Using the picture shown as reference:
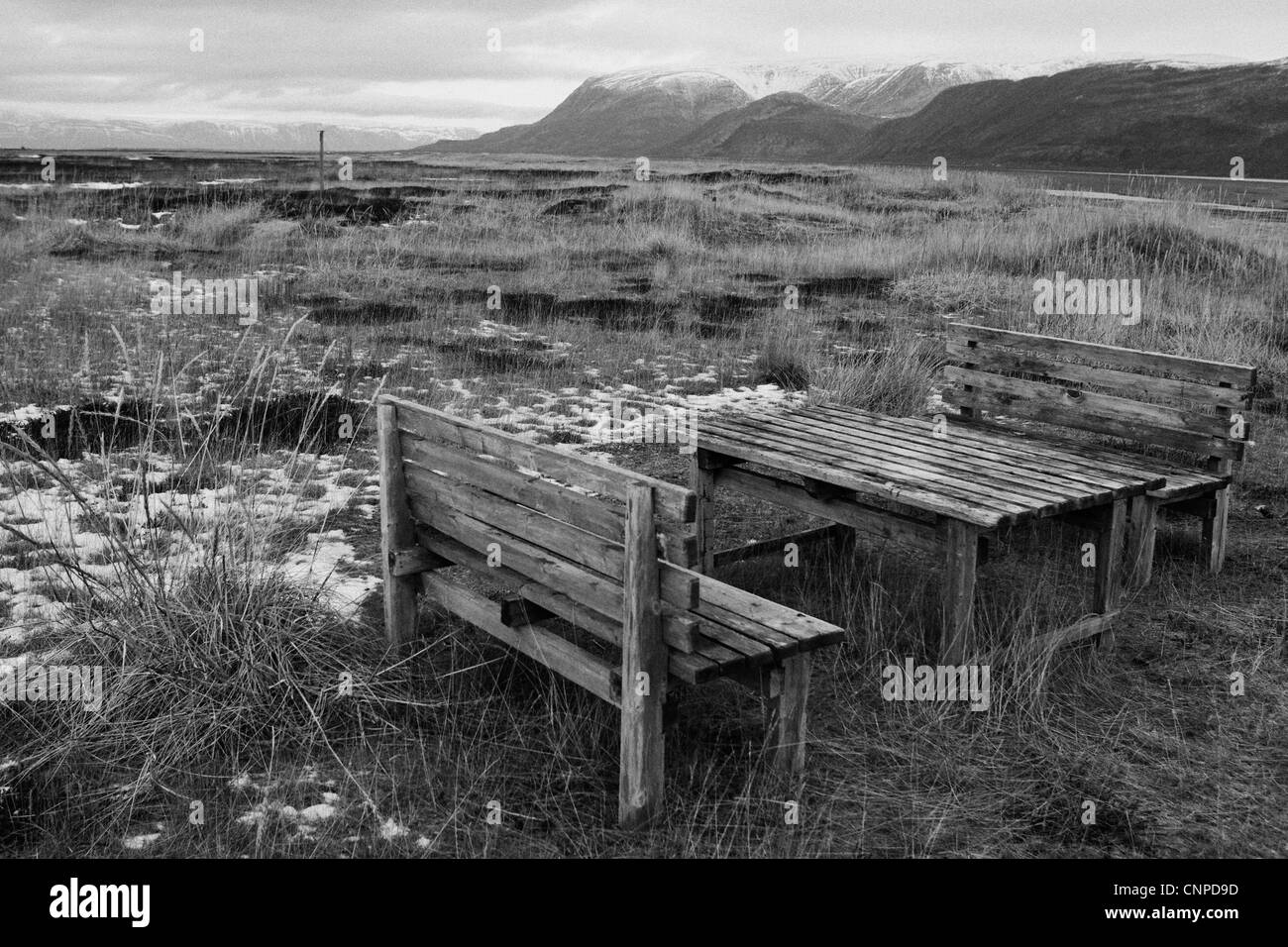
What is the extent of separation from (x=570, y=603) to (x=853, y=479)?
136cm

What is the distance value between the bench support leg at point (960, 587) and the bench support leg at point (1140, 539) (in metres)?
1.07

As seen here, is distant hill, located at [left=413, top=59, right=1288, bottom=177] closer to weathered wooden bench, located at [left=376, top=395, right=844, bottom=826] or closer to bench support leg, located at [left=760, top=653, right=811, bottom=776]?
weathered wooden bench, located at [left=376, top=395, right=844, bottom=826]

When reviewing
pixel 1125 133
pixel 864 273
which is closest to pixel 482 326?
pixel 864 273

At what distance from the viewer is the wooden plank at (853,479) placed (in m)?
3.90

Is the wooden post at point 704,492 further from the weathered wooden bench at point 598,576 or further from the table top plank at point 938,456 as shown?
the weathered wooden bench at point 598,576

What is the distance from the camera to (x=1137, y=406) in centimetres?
543

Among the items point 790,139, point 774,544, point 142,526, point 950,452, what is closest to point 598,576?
point 950,452

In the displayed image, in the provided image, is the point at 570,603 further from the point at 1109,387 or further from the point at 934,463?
the point at 1109,387

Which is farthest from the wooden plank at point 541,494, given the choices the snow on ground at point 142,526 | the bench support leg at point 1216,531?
the bench support leg at point 1216,531

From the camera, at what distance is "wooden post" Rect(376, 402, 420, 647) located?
4074mm

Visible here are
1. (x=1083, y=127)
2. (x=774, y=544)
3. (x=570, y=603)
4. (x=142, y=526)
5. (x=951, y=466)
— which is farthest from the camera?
→ (x=1083, y=127)

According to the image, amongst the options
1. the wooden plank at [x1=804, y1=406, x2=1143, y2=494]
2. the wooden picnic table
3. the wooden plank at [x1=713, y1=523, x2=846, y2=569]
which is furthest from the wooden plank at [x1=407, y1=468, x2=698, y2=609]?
the wooden plank at [x1=804, y1=406, x2=1143, y2=494]

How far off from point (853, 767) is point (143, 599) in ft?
7.51
